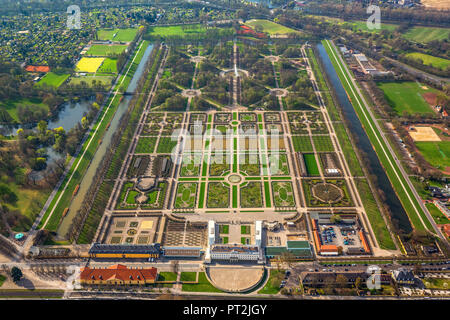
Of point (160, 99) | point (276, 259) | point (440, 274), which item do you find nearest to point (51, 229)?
point (276, 259)

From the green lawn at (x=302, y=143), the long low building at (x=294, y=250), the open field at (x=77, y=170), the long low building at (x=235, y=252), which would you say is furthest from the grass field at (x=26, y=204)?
the green lawn at (x=302, y=143)

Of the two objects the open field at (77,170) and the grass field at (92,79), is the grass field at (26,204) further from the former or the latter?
the grass field at (92,79)

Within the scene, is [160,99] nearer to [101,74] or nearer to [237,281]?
[101,74]

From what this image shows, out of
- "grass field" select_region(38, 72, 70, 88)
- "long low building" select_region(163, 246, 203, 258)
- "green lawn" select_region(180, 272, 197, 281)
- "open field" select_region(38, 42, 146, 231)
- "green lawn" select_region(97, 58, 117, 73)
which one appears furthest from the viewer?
"green lawn" select_region(97, 58, 117, 73)

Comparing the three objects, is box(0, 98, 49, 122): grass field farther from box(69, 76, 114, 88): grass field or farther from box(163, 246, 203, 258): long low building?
box(163, 246, 203, 258): long low building

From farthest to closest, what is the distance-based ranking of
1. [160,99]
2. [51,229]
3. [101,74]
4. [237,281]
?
1. [101,74]
2. [160,99]
3. [51,229]
4. [237,281]

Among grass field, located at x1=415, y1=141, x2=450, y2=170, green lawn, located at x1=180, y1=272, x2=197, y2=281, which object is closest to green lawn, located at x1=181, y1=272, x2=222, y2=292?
green lawn, located at x1=180, y1=272, x2=197, y2=281
